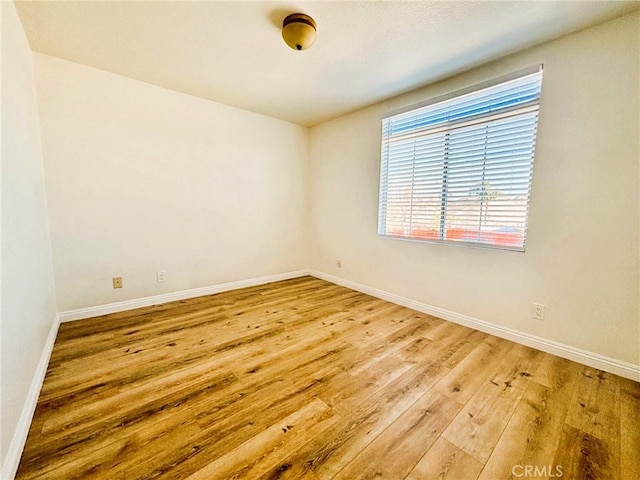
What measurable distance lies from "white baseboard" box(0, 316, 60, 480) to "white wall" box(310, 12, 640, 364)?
2938 millimetres

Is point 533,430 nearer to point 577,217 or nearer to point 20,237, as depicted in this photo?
point 577,217

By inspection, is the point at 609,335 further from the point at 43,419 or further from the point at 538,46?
the point at 43,419

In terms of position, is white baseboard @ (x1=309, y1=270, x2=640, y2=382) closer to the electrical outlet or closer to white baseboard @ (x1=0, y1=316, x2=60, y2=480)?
the electrical outlet

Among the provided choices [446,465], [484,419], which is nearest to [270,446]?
[446,465]

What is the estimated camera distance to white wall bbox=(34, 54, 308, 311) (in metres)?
2.34

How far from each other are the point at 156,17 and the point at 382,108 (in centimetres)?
225

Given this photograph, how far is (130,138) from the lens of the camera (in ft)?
8.53

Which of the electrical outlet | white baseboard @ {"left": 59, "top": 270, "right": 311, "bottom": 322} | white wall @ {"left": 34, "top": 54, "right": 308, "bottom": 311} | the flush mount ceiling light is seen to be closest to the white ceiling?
the flush mount ceiling light

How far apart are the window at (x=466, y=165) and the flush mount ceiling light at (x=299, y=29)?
1452 millimetres

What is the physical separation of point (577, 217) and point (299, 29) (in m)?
2.32

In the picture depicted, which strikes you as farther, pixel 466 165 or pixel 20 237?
pixel 466 165

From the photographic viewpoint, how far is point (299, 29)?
170 cm

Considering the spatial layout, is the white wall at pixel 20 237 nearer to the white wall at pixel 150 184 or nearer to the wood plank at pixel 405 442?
the white wall at pixel 150 184

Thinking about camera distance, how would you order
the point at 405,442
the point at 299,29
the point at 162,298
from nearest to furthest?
the point at 405,442 → the point at 299,29 → the point at 162,298
